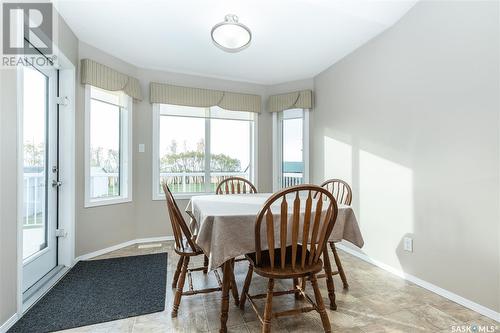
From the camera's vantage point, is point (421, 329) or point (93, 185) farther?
point (93, 185)

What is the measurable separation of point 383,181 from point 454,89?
3.47 feet

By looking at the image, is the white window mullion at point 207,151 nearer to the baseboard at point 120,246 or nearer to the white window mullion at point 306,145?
the baseboard at point 120,246

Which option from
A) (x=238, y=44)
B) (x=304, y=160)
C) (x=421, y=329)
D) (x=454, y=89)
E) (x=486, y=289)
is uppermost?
(x=238, y=44)

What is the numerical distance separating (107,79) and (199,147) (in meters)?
1.50

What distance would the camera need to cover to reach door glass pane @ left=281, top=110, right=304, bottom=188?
13.5 feet

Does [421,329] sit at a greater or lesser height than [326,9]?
lesser

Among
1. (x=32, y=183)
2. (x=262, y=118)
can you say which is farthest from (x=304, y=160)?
(x=32, y=183)

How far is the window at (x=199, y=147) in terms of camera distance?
3729mm

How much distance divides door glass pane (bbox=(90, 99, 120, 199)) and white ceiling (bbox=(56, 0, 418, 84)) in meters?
0.75

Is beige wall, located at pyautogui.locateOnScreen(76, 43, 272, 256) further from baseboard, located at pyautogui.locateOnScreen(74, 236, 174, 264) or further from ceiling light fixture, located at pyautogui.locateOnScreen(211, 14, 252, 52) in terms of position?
ceiling light fixture, located at pyautogui.locateOnScreen(211, 14, 252, 52)

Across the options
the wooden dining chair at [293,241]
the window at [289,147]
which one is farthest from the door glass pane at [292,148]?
the wooden dining chair at [293,241]

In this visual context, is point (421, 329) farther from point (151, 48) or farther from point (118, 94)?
point (118, 94)

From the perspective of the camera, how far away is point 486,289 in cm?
181

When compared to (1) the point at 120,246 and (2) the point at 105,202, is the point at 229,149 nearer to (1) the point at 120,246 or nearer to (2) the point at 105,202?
(2) the point at 105,202
